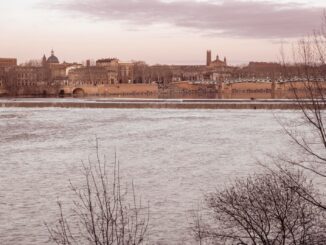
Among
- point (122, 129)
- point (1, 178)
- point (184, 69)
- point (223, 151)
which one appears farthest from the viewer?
point (184, 69)

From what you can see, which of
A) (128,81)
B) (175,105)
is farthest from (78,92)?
(175,105)

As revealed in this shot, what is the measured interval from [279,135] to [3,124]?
16849 mm

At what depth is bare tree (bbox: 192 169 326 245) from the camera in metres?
7.39

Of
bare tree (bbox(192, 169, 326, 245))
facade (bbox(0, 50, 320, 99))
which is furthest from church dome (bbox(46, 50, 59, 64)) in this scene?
bare tree (bbox(192, 169, 326, 245))

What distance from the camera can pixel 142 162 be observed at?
18094 millimetres

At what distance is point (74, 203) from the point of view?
12258 millimetres

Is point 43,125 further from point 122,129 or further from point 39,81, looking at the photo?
point 39,81

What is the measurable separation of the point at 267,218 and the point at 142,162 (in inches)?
434

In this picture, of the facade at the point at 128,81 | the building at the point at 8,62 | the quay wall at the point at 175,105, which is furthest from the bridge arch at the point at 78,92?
the building at the point at 8,62

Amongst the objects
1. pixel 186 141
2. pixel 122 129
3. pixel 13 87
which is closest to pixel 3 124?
pixel 122 129

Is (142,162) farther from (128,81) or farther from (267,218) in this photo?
(128,81)

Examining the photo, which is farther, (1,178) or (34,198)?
(1,178)

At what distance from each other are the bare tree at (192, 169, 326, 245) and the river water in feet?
2.30

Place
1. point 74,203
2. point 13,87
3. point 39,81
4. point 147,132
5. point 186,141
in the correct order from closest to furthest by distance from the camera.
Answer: point 74,203
point 186,141
point 147,132
point 13,87
point 39,81
